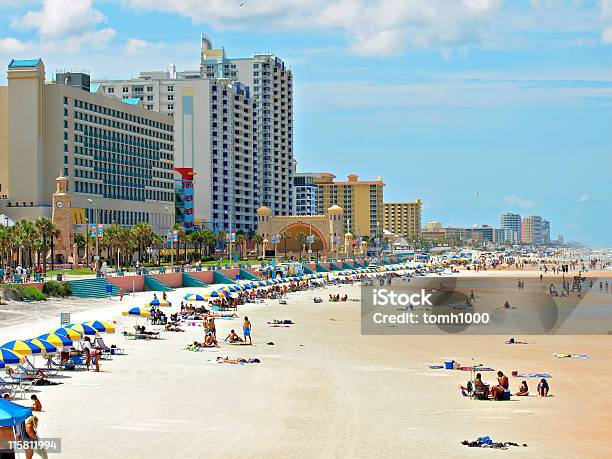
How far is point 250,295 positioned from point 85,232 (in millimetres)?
32708

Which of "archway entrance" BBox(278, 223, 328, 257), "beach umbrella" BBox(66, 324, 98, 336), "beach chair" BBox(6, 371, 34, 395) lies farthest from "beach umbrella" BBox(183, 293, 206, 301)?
"archway entrance" BBox(278, 223, 328, 257)

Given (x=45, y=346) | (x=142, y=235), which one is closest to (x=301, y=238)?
(x=142, y=235)

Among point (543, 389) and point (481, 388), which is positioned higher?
point (481, 388)

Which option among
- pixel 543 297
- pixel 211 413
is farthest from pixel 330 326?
pixel 543 297

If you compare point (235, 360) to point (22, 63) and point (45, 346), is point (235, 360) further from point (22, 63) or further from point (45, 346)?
point (22, 63)

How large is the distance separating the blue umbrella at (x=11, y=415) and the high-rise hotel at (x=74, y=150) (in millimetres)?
86324

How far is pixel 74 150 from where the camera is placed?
107688 mm

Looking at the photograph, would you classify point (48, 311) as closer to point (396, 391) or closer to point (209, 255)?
point (396, 391)

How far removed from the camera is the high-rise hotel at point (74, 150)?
4016 inches

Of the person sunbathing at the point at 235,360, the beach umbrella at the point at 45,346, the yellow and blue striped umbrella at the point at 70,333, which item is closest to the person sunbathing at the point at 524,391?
the person sunbathing at the point at 235,360

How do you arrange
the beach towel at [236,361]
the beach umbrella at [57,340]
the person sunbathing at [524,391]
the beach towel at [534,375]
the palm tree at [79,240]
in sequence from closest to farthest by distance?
the person sunbathing at [524,391] → the beach umbrella at [57,340] → the beach towel at [534,375] → the beach towel at [236,361] → the palm tree at [79,240]

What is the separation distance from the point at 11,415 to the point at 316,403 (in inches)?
466

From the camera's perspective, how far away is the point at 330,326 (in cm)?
5144

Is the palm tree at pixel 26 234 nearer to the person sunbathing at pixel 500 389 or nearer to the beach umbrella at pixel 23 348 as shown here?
the beach umbrella at pixel 23 348
